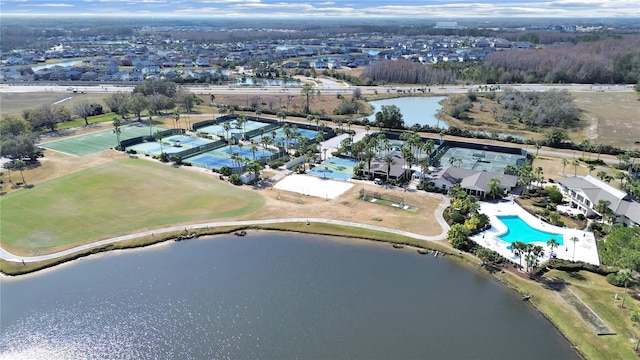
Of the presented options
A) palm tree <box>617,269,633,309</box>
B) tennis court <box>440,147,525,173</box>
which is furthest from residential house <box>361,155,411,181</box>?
palm tree <box>617,269,633,309</box>

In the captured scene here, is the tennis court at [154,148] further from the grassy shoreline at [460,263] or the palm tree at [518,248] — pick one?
the palm tree at [518,248]

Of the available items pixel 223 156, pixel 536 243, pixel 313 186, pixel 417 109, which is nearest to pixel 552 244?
pixel 536 243

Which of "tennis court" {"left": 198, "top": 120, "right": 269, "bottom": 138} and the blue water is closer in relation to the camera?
the blue water

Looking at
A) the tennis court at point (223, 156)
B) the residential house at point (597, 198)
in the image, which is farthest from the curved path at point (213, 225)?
the tennis court at point (223, 156)

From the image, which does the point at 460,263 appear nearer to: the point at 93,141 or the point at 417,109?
the point at 93,141

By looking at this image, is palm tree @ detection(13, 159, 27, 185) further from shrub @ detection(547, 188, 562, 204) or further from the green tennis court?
shrub @ detection(547, 188, 562, 204)
